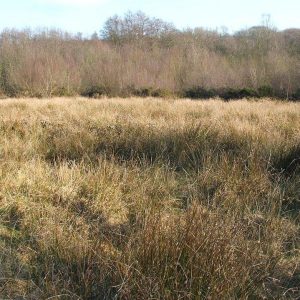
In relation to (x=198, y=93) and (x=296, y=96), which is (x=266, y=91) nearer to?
(x=296, y=96)

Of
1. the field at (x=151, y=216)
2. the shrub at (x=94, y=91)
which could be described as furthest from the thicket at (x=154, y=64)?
the field at (x=151, y=216)

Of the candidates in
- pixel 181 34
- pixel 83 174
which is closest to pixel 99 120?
pixel 83 174

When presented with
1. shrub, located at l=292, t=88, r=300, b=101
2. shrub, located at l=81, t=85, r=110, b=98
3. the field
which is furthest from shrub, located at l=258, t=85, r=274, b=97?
the field

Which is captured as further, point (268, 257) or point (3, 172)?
point (3, 172)

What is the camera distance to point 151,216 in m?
2.70

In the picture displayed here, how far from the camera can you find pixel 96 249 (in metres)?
2.68

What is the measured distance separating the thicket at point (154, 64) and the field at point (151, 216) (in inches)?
708

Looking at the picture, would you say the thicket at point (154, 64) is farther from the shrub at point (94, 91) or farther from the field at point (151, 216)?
the field at point (151, 216)

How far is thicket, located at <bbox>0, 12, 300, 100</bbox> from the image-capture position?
2525cm

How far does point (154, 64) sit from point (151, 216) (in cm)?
2679

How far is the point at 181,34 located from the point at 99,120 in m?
27.5

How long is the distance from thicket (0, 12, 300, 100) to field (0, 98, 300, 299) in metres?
18.0

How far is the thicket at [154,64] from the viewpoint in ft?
82.8

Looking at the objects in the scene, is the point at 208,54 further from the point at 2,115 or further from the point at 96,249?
the point at 96,249
